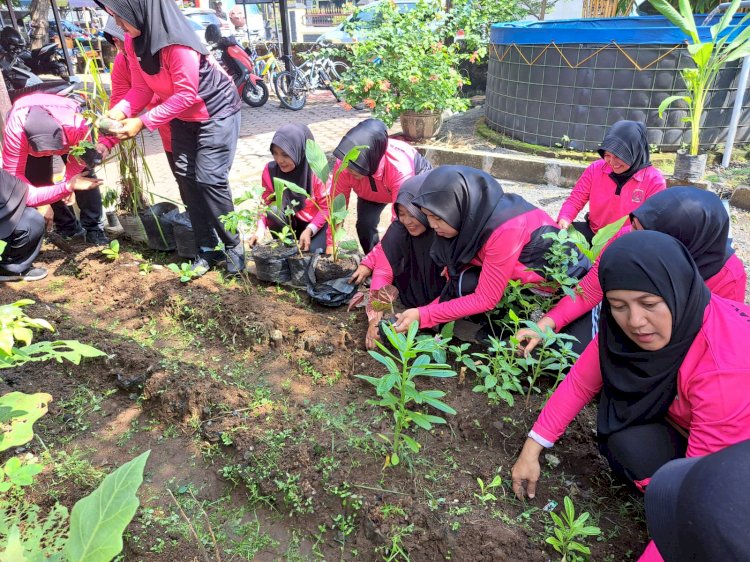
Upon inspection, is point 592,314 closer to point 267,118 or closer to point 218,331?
point 218,331

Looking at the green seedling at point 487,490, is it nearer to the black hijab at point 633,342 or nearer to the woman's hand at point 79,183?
the black hijab at point 633,342

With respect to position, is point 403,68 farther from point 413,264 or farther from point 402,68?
point 413,264

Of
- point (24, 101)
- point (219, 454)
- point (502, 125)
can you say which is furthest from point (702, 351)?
point (502, 125)

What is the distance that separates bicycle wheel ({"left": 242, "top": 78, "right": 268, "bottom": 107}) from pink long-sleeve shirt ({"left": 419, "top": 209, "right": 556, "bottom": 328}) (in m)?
8.20

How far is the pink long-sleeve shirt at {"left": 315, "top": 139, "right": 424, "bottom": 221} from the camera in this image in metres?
2.98

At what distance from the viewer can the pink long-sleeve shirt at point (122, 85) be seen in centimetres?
327

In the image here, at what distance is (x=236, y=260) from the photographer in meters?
3.20

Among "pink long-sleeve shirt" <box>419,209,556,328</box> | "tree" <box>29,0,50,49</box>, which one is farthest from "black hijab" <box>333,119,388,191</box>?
"tree" <box>29,0,50,49</box>

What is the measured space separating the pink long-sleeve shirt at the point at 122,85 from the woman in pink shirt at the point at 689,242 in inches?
96.0

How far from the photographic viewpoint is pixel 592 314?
2307 mm

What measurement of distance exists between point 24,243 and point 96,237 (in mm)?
A: 584

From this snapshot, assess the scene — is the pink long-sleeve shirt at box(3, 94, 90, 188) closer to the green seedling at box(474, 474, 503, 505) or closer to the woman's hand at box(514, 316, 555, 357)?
the woman's hand at box(514, 316, 555, 357)

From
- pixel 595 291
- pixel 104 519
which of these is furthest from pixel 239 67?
pixel 104 519

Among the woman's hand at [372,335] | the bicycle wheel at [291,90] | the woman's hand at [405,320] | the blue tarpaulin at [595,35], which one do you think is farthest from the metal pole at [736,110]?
the bicycle wheel at [291,90]
